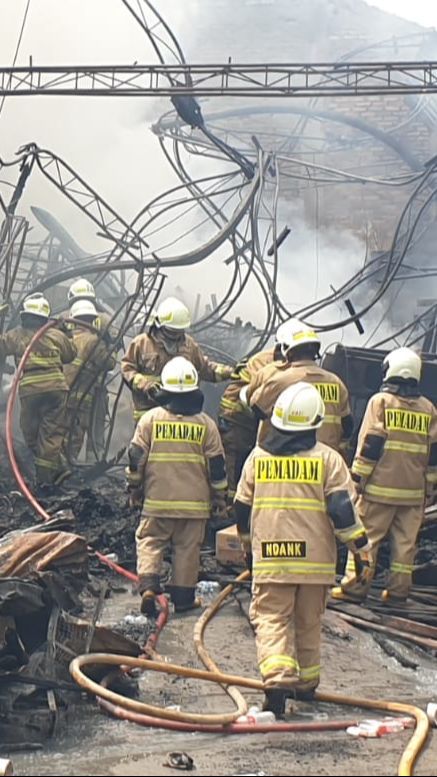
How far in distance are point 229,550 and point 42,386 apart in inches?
149

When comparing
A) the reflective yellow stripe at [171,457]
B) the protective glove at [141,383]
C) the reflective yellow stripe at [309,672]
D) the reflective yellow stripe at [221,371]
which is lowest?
the reflective yellow stripe at [309,672]

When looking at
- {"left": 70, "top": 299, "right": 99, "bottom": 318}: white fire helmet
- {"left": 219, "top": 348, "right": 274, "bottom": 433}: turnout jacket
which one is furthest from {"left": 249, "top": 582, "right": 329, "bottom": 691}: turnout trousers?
{"left": 70, "top": 299, "right": 99, "bottom": 318}: white fire helmet

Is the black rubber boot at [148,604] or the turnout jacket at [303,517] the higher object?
the turnout jacket at [303,517]

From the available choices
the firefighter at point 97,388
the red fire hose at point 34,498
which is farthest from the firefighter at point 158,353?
the firefighter at point 97,388

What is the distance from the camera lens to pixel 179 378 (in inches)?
309

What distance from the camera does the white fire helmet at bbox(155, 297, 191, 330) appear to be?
9.30m

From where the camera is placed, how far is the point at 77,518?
32.6ft

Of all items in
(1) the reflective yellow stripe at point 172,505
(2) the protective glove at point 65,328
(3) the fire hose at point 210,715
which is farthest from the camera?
(2) the protective glove at point 65,328

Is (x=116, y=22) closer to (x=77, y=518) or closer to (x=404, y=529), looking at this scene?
(x=77, y=518)

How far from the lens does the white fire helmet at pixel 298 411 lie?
594 cm

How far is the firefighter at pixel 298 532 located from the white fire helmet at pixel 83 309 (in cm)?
701

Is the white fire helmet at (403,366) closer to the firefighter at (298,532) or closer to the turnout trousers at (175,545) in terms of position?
the turnout trousers at (175,545)

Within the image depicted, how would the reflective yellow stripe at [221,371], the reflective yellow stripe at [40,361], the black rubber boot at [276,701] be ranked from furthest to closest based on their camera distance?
1. the reflective yellow stripe at [40,361]
2. the reflective yellow stripe at [221,371]
3. the black rubber boot at [276,701]

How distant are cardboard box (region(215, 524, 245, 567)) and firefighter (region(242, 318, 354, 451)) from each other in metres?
0.96
